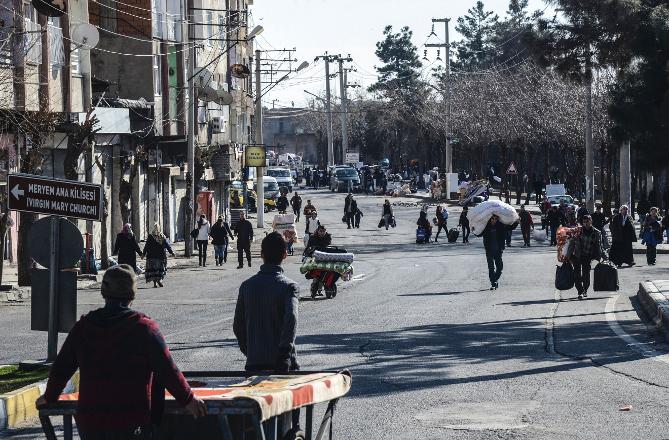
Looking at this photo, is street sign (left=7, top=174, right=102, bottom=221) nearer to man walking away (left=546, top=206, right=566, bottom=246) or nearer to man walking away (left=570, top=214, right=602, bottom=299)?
man walking away (left=570, top=214, right=602, bottom=299)

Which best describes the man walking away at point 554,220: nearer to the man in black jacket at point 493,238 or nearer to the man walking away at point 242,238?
the man walking away at point 242,238

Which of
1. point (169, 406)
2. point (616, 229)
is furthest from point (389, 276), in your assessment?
point (169, 406)

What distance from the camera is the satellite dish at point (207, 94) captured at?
2306 inches

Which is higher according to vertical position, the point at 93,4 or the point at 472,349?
the point at 93,4

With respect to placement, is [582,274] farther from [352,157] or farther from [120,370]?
[352,157]

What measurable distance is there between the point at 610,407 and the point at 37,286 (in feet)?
20.7

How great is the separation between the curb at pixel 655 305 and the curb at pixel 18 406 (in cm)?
939

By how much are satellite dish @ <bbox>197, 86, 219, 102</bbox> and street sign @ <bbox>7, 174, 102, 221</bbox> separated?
4113 centimetres

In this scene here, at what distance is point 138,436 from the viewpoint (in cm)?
730

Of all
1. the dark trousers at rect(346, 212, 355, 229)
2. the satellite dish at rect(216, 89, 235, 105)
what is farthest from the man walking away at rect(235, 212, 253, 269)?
the dark trousers at rect(346, 212, 355, 229)

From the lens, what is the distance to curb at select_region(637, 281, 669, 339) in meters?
20.4

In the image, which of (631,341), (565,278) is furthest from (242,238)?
(631,341)

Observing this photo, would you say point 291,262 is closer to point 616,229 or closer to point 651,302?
point 616,229

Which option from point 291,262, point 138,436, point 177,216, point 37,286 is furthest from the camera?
point 177,216
